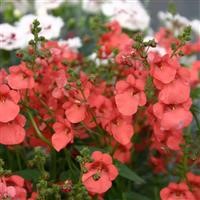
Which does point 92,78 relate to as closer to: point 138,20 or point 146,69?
point 146,69

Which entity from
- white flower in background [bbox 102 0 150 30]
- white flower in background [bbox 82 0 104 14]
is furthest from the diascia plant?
white flower in background [bbox 82 0 104 14]

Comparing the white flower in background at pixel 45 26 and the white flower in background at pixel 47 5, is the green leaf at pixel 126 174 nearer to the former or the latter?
the white flower in background at pixel 45 26

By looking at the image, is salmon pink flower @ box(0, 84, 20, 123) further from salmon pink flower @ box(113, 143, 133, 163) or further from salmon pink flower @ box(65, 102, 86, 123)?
salmon pink flower @ box(113, 143, 133, 163)

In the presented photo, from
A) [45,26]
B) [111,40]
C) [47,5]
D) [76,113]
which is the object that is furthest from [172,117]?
[47,5]

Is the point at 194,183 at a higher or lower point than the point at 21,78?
lower

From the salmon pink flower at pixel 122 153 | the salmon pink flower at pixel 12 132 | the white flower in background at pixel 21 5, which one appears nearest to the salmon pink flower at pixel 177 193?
the salmon pink flower at pixel 122 153

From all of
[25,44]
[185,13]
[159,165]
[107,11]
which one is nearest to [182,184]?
[159,165]

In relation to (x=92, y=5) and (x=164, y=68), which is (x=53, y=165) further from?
(x=92, y=5)
